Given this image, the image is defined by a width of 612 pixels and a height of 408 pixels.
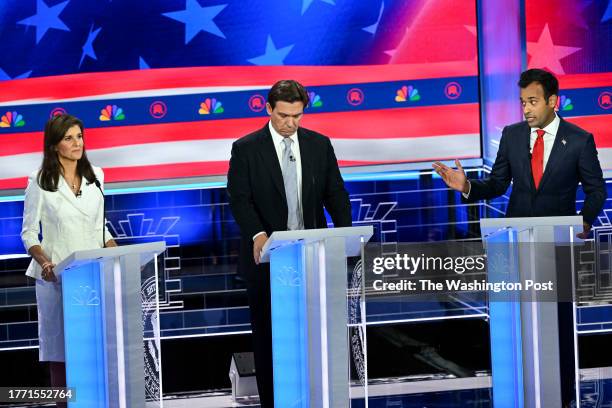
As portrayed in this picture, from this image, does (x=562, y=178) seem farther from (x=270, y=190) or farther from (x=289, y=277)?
(x=289, y=277)

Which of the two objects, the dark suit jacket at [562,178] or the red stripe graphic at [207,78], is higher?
the red stripe graphic at [207,78]

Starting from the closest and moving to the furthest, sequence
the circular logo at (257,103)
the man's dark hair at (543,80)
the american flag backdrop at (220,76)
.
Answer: the man's dark hair at (543,80) → the american flag backdrop at (220,76) → the circular logo at (257,103)

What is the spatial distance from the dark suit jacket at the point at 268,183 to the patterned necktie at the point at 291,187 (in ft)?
0.11

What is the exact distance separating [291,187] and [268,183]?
0.33 feet

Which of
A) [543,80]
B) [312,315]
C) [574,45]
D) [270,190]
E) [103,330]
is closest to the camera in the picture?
[103,330]

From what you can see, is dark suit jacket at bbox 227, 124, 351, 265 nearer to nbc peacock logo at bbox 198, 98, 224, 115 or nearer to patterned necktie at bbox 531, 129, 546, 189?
patterned necktie at bbox 531, 129, 546, 189

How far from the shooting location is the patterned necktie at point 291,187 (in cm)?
481

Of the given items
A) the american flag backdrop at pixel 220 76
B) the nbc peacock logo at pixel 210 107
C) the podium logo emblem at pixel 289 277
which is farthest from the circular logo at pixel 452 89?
the podium logo emblem at pixel 289 277

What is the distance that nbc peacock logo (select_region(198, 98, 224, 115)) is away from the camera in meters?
6.75

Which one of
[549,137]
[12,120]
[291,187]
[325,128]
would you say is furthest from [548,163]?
[12,120]

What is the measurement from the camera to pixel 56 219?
180 inches

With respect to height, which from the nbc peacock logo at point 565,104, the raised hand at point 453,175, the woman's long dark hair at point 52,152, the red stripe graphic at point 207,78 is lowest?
the raised hand at point 453,175

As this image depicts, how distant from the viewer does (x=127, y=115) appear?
6.70 metres

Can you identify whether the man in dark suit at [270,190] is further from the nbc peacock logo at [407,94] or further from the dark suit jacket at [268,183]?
the nbc peacock logo at [407,94]
